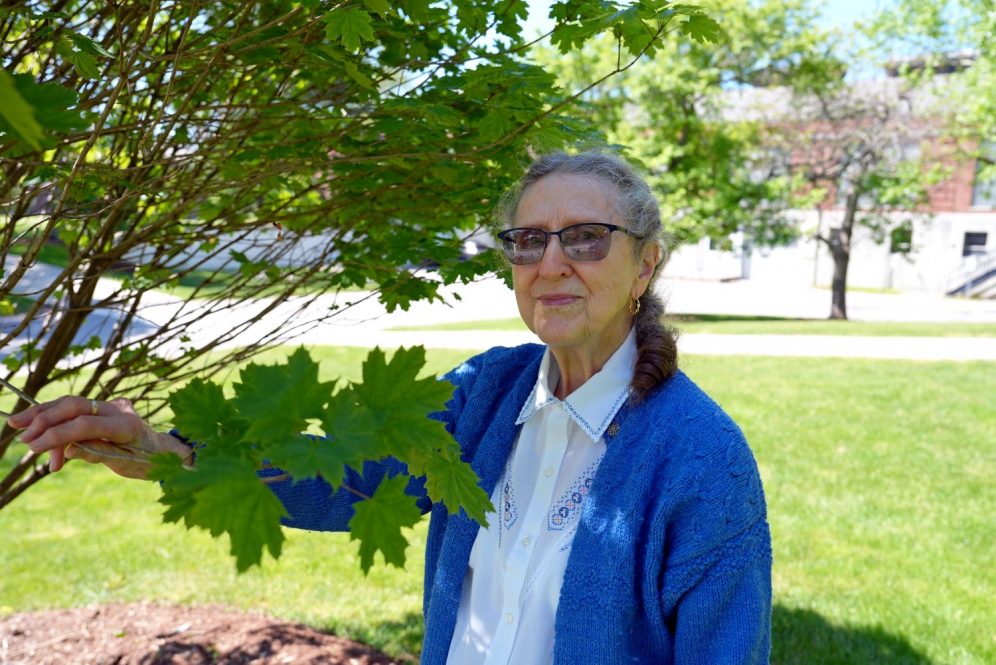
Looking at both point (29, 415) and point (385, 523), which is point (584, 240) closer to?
point (385, 523)

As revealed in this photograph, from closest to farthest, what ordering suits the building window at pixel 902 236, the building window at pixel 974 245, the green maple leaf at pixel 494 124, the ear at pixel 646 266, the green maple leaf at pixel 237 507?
the green maple leaf at pixel 237 507
the ear at pixel 646 266
the green maple leaf at pixel 494 124
the building window at pixel 902 236
the building window at pixel 974 245

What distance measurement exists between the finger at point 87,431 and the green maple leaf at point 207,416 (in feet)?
1.48

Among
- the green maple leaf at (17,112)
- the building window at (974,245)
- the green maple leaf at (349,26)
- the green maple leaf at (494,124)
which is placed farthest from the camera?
the building window at (974,245)

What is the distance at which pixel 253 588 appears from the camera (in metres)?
4.83

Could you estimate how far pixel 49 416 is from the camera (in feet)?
5.07

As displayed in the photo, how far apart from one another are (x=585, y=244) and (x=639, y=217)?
155 millimetres

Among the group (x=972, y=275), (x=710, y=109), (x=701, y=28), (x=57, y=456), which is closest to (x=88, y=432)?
(x=57, y=456)

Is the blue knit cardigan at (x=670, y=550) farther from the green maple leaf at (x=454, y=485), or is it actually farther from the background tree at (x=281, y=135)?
the background tree at (x=281, y=135)

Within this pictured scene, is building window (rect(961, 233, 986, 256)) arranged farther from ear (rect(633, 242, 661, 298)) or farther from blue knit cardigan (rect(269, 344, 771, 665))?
blue knit cardigan (rect(269, 344, 771, 665))

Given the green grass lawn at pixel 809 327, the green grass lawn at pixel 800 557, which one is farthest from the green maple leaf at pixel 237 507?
the green grass lawn at pixel 809 327

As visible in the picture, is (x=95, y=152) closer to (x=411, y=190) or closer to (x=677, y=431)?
(x=411, y=190)

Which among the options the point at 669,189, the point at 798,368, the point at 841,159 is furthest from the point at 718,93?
the point at 798,368

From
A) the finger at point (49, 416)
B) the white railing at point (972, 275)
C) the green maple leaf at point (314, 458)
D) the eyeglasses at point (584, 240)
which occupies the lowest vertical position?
the finger at point (49, 416)

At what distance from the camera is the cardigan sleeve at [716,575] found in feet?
5.43
